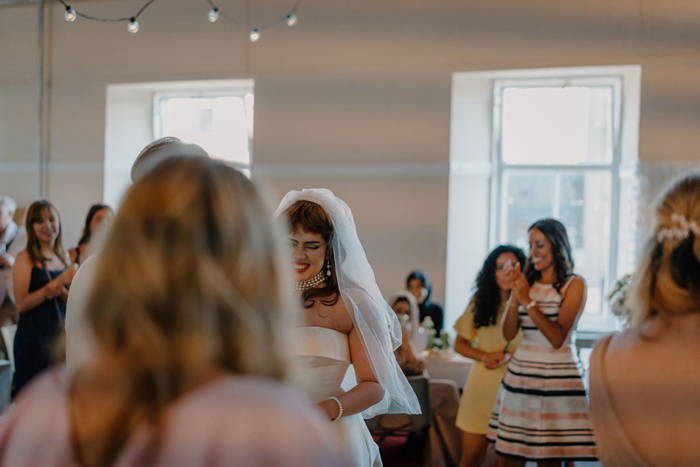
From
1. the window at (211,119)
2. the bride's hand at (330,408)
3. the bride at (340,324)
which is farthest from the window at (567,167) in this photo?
the bride's hand at (330,408)

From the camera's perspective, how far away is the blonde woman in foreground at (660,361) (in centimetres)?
108

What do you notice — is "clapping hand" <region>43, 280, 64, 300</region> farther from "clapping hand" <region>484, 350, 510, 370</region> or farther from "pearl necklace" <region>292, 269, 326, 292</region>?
"clapping hand" <region>484, 350, 510, 370</region>

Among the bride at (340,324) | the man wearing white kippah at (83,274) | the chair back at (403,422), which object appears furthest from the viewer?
the chair back at (403,422)

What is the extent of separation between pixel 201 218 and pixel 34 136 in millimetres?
6384

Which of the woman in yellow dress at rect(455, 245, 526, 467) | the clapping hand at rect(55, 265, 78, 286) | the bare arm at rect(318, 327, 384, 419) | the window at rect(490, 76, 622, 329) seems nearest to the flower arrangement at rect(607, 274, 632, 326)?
the window at rect(490, 76, 622, 329)

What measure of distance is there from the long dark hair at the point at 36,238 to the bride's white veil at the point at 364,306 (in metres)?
1.83

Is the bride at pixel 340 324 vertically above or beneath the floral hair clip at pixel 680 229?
beneath

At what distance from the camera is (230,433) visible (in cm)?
67

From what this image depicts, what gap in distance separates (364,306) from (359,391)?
259 mm

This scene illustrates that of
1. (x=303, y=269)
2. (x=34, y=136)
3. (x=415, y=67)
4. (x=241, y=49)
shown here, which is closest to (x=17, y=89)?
(x=34, y=136)

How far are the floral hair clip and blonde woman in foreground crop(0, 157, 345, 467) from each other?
78cm

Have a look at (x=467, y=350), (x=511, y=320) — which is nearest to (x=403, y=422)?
(x=467, y=350)

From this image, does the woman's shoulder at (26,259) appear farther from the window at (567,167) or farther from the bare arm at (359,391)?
the window at (567,167)

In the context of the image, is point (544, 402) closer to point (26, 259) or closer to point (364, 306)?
point (364, 306)
